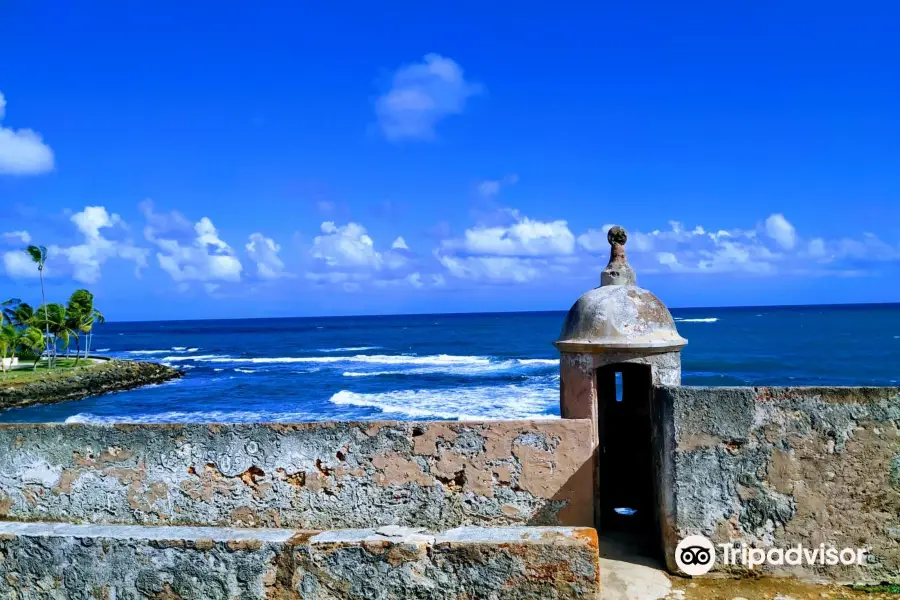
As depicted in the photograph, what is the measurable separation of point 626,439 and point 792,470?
261 centimetres

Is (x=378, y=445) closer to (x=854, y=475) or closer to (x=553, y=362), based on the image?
(x=854, y=475)

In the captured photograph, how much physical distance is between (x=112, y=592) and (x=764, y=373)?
33.3m

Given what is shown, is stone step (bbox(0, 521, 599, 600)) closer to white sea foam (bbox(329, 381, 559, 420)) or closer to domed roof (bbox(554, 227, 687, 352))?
domed roof (bbox(554, 227, 687, 352))

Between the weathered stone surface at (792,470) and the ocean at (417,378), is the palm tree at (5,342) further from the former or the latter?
the weathered stone surface at (792,470)

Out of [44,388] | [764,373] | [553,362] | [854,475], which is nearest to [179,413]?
[44,388]

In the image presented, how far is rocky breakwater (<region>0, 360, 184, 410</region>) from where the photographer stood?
90.0 feet

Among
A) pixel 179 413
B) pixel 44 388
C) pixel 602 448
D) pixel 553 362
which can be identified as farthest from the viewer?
pixel 553 362

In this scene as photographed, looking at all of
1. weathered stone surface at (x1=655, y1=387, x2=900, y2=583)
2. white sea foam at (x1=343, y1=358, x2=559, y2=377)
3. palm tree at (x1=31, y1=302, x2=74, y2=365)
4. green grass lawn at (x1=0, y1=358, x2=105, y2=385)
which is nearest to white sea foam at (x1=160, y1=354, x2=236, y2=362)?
green grass lawn at (x1=0, y1=358, x2=105, y2=385)

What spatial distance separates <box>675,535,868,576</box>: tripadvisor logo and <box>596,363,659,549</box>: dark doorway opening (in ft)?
4.85

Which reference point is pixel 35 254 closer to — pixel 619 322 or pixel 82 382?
pixel 82 382

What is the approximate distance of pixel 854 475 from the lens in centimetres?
392

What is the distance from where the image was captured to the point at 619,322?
201 inches

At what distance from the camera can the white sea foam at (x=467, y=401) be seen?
20777 millimetres

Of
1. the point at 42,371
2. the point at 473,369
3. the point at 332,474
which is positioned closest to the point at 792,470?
the point at 332,474
